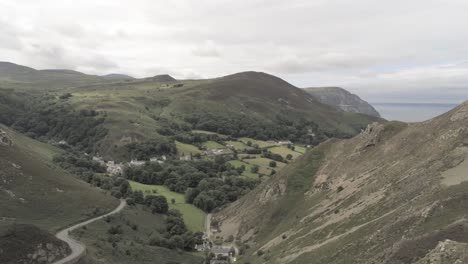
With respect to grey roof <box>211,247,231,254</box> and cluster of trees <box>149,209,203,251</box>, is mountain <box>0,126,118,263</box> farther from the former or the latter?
grey roof <box>211,247,231,254</box>

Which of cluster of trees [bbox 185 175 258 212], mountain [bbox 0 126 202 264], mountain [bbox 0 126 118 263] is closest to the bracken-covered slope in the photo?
cluster of trees [bbox 185 175 258 212]

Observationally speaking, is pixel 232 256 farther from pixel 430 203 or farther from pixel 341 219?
pixel 430 203

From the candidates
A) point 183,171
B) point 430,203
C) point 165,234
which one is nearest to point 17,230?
point 165,234

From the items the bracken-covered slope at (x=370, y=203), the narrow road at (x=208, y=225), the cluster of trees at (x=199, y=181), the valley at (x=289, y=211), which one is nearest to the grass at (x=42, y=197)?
the valley at (x=289, y=211)

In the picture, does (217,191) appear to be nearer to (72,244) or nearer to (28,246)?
(72,244)

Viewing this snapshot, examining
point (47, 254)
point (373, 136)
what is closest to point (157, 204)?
point (47, 254)

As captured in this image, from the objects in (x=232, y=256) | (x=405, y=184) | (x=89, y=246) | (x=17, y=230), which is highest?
(x=405, y=184)
